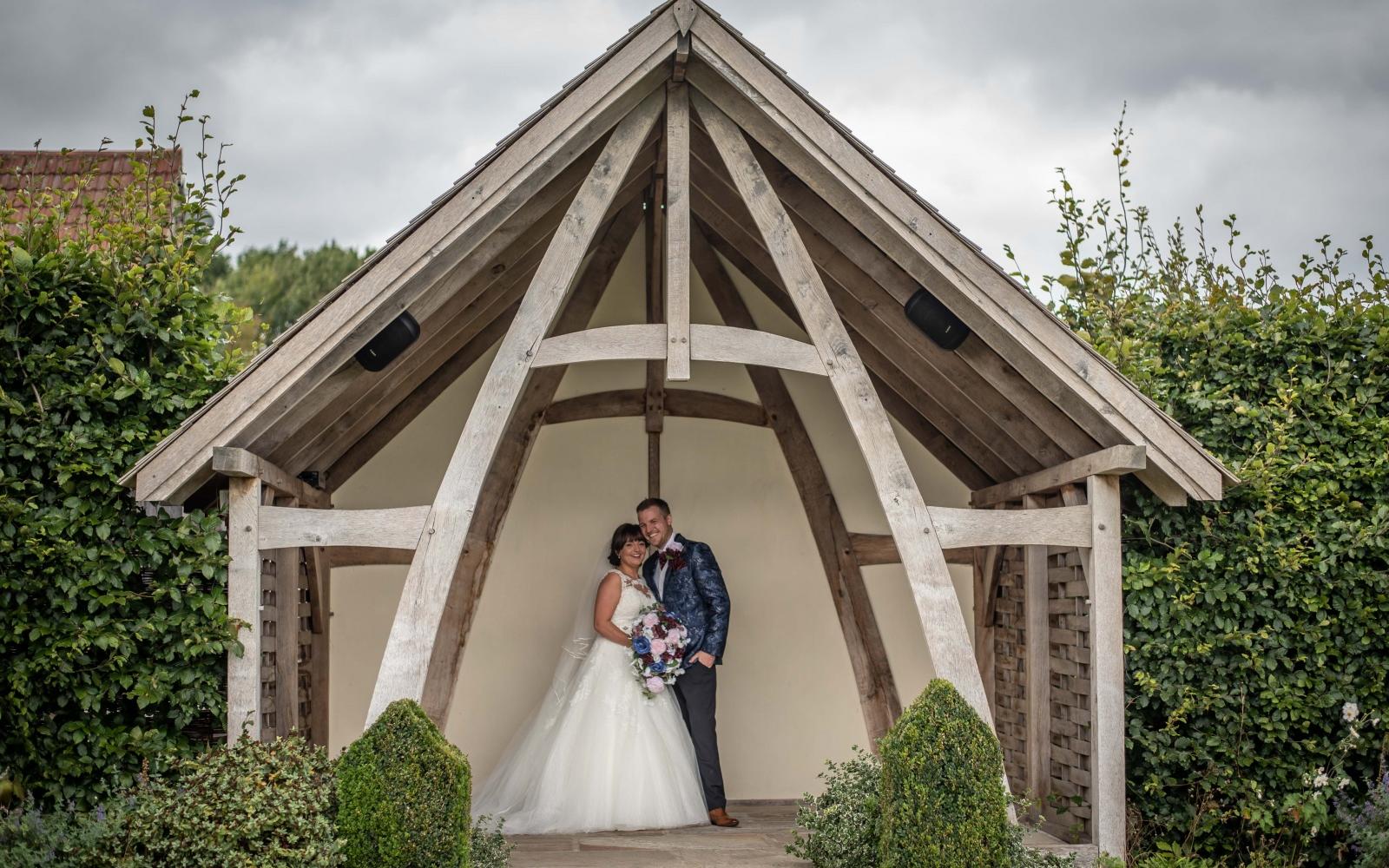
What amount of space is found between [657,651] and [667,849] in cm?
108

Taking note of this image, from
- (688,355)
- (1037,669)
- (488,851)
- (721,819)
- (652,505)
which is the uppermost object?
(688,355)

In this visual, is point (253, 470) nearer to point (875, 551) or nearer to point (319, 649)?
point (319, 649)

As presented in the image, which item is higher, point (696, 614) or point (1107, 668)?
point (696, 614)

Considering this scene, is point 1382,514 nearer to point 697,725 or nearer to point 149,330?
point 697,725

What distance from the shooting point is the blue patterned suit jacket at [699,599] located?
6363mm

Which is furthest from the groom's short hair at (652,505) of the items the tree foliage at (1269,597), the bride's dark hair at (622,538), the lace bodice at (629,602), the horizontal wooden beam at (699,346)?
the tree foliage at (1269,597)

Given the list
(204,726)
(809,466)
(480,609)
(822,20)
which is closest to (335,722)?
(480,609)

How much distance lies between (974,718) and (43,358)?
413cm

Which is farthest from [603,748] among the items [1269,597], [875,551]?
[1269,597]

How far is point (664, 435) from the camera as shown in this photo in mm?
7418

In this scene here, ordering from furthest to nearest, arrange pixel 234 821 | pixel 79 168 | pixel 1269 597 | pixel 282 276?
pixel 282 276, pixel 79 168, pixel 1269 597, pixel 234 821

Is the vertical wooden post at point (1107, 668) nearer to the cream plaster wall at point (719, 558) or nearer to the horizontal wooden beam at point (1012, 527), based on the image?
the horizontal wooden beam at point (1012, 527)

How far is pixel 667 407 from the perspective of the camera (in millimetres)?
7395

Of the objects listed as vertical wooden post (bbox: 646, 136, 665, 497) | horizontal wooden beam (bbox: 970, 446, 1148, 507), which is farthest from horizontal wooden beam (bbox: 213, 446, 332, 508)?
horizontal wooden beam (bbox: 970, 446, 1148, 507)
